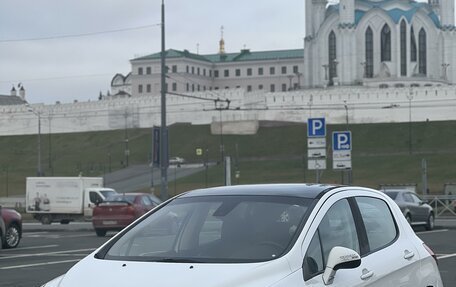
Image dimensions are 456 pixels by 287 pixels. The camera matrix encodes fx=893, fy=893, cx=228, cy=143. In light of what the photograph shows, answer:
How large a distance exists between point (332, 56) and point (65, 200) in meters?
102

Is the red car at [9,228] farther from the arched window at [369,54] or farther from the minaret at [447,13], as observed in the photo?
the minaret at [447,13]

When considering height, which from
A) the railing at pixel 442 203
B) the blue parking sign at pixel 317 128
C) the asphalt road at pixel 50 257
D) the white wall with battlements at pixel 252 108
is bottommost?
the railing at pixel 442 203

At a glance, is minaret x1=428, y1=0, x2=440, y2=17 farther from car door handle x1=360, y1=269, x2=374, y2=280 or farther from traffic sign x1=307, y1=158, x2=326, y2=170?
car door handle x1=360, y1=269, x2=374, y2=280

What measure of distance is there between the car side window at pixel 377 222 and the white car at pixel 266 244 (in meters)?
0.01

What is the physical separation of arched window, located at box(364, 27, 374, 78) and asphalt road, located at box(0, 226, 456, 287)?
4399 inches

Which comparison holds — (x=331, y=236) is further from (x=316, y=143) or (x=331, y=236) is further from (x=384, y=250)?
(x=316, y=143)

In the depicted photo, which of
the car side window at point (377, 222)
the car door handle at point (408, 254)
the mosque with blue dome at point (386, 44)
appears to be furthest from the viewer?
the mosque with blue dome at point (386, 44)

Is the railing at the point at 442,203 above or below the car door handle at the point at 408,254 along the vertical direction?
below

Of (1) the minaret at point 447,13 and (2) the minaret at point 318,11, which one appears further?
(2) the minaret at point 318,11

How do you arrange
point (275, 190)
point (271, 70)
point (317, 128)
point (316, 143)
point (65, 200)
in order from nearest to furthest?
point (275, 190)
point (316, 143)
point (317, 128)
point (65, 200)
point (271, 70)

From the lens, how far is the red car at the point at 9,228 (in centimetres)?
2359

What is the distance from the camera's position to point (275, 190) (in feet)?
23.9

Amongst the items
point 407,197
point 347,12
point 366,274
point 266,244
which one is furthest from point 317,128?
point 347,12

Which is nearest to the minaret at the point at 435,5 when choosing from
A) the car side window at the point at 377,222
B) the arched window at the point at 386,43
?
the arched window at the point at 386,43
